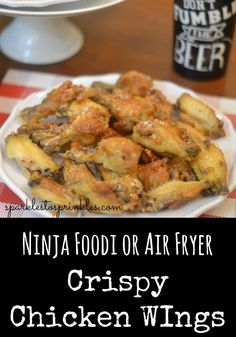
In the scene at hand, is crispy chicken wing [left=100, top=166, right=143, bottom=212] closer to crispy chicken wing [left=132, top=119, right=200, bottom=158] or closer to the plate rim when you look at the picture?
crispy chicken wing [left=132, top=119, right=200, bottom=158]

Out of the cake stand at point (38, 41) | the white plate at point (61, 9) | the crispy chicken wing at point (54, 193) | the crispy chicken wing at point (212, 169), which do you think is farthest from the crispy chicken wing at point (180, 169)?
the cake stand at point (38, 41)

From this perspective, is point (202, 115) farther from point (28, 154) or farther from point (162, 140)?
point (28, 154)

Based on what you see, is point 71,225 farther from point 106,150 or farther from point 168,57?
point 168,57

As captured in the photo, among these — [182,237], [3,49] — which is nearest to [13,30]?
[3,49]

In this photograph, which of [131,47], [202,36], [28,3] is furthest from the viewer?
[131,47]

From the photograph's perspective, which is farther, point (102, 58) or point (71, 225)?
point (102, 58)

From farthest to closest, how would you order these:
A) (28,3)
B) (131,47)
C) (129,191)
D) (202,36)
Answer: (131,47) → (202,36) → (28,3) → (129,191)

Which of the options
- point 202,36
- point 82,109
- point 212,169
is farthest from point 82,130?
point 202,36
